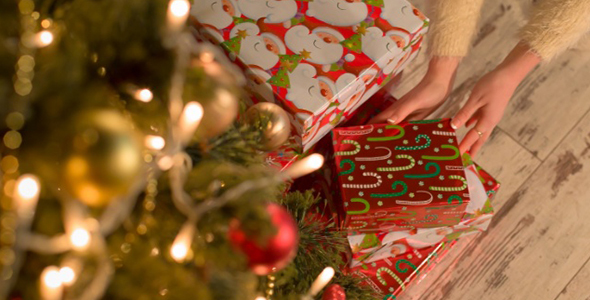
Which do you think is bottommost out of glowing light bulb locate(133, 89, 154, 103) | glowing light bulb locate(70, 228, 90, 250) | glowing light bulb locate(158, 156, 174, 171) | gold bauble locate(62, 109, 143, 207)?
glowing light bulb locate(70, 228, 90, 250)

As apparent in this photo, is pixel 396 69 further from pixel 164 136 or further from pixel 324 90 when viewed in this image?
pixel 164 136

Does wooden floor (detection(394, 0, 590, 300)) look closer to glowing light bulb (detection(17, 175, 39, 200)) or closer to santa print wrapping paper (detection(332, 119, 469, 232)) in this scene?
santa print wrapping paper (detection(332, 119, 469, 232))

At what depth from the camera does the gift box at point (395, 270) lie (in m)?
0.91

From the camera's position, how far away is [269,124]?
22.0 inches

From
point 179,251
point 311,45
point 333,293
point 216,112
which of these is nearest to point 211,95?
point 216,112

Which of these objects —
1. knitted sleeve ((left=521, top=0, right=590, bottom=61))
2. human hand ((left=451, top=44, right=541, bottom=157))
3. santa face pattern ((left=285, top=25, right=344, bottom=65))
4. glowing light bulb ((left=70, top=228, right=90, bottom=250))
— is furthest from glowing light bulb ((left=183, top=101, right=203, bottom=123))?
knitted sleeve ((left=521, top=0, right=590, bottom=61))

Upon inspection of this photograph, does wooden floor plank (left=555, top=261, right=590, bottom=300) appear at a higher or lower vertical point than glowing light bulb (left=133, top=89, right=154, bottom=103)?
lower

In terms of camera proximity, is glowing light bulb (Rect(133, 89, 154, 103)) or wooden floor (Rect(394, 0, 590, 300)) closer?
glowing light bulb (Rect(133, 89, 154, 103))

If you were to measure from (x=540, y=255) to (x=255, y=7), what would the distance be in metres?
0.80

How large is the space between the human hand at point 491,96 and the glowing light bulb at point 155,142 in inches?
26.8

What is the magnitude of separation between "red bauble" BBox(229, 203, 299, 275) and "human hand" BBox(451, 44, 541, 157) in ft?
2.04

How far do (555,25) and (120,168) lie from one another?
0.90 metres

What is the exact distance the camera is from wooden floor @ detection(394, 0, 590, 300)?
1.08m

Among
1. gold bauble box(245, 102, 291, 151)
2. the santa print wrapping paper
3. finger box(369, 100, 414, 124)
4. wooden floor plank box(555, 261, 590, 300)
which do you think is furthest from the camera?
wooden floor plank box(555, 261, 590, 300)
